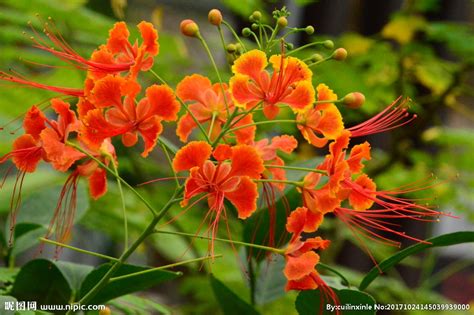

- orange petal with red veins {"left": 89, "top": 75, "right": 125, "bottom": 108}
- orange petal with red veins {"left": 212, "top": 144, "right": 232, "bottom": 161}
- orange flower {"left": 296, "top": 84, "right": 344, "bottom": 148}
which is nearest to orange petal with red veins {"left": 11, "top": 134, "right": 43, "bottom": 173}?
orange petal with red veins {"left": 89, "top": 75, "right": 125, "bottom": 108}

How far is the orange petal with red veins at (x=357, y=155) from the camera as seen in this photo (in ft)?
3.15

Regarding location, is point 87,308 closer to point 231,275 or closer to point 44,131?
point 44,131

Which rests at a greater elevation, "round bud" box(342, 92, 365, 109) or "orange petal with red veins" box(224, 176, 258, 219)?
"round bud" box(342, 92, 365, 109)

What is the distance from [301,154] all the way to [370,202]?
50.8 inches

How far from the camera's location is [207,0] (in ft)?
13.6

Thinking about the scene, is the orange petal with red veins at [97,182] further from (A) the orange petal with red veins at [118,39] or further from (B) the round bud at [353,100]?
(B) the round bud at [353,100]

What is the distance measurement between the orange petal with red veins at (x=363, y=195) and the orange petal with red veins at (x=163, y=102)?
24cm

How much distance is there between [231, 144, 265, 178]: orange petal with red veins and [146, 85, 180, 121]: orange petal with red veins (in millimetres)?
83

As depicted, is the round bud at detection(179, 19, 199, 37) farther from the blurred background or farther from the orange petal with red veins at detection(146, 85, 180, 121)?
the blurred background

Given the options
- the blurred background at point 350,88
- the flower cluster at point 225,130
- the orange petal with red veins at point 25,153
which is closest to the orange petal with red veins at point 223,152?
the flower cluster at point 225,130

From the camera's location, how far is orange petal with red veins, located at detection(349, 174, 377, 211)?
940 mm

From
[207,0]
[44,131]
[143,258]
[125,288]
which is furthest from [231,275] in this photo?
[207,0]

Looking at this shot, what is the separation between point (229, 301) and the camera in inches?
41.6

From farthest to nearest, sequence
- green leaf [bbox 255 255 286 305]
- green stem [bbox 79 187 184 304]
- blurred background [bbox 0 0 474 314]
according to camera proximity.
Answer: blurred background [bbox 0 0 474 314] → green leaf [bbox 255 255 286 305] → green stem [bbox 79 187 184 304]
